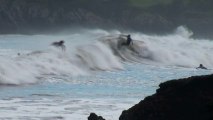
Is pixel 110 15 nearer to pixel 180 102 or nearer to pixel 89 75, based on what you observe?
pixel 89 75

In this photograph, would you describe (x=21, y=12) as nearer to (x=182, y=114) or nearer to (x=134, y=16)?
(x=134, y=16)

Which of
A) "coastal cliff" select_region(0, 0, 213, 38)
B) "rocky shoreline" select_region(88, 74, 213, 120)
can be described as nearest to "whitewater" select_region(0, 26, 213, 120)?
"rocky shoreline" select_region(88, 74, 213, 120)

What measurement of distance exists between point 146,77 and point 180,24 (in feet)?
282

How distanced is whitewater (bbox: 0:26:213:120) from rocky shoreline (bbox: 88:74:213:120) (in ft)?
16.4

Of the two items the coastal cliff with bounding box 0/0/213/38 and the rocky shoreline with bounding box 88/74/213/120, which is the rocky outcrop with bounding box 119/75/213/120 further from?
the coastal cliff with bounding box 0/0/213/38

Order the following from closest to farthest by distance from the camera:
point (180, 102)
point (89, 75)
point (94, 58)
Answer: point (180, 102) < point (89, 75) < point (94, 58)

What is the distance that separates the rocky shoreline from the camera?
1008 cm

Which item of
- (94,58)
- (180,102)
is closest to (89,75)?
(94,58)

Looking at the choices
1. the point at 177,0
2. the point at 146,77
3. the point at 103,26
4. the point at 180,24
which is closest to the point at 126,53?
the point at 146,77

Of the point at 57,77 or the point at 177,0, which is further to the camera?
the point at 177,0

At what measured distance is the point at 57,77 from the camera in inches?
1103

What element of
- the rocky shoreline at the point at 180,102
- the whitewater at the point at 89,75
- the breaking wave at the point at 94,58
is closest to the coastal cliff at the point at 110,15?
the breaking wave at the point at 94,58

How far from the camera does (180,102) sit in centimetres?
1027

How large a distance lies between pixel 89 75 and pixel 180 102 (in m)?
19.7
